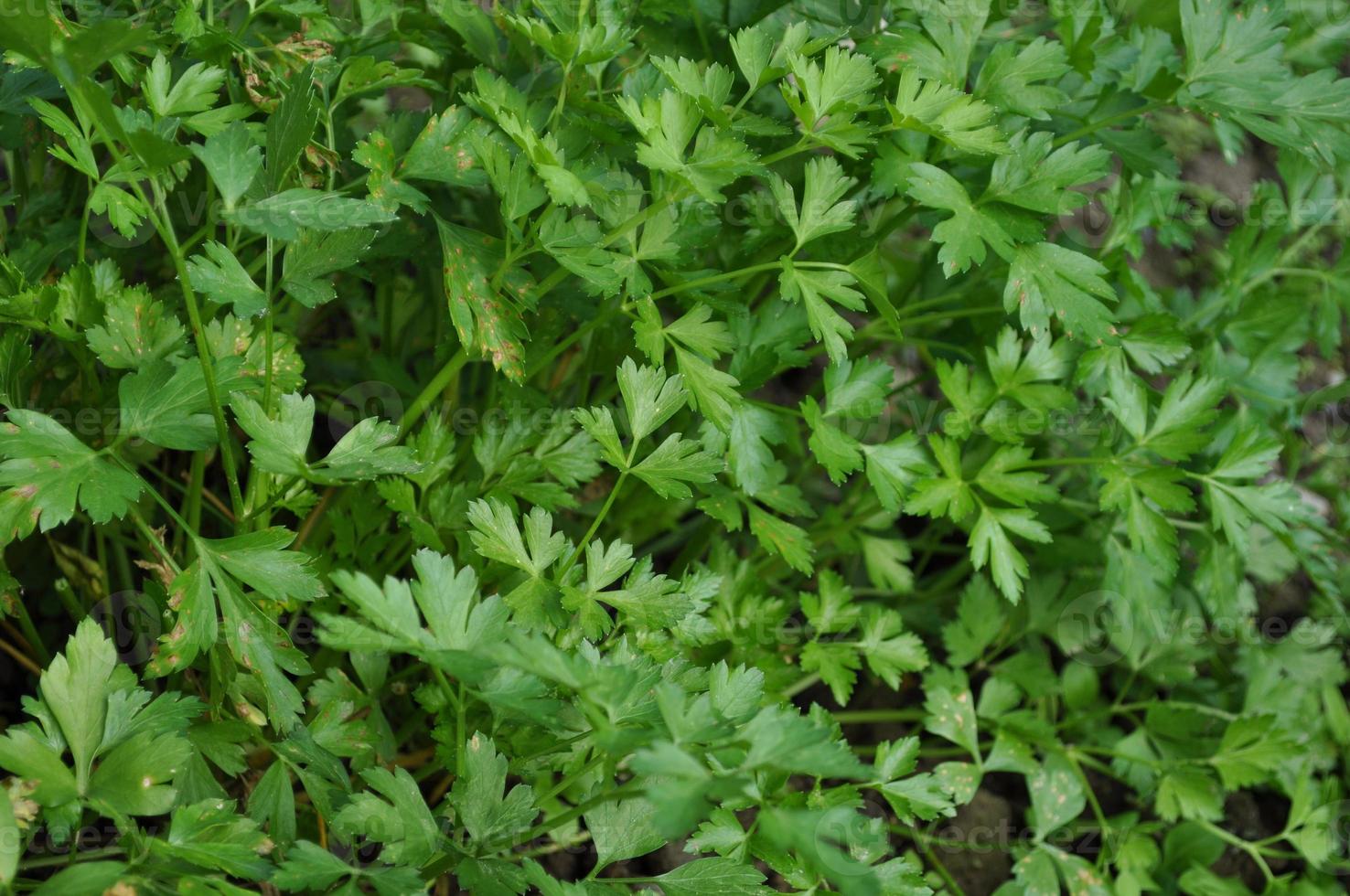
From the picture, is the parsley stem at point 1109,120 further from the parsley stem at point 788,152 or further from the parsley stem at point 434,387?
the parsley stem at point 434,387

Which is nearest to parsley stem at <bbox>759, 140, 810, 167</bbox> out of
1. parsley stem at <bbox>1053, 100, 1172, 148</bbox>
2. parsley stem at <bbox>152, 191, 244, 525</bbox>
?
parsley stem at <bbox>1053, 100, 1172, 148</bbox>

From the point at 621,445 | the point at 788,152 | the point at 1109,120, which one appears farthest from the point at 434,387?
the point at 1109,120

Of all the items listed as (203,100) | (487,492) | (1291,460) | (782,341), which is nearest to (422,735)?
(487,492)

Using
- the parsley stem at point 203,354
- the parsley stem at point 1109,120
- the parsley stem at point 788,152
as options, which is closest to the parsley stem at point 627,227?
the parsley stem at point 788,152

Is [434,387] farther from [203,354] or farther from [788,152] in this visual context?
[788,152]

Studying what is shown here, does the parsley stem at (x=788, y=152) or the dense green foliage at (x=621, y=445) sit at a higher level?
the parsley stem at (x=788, y=152)

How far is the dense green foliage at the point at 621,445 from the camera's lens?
1017 millimetres

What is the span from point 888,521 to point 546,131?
31.6 inches

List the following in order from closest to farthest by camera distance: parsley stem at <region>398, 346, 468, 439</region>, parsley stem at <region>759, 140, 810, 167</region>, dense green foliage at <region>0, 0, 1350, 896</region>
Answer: dense green foliage at <region>0, 0, 1350, 896</region>, parsley stem at <region>759, 140, 810, 167</region>, parsley stem at <region>398, 346, 468, 439</region>

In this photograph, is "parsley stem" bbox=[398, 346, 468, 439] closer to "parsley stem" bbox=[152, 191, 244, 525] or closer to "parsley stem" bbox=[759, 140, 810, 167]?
"parsley stem" bbox=[152, 191, 244, 525]

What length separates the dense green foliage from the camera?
1.02m

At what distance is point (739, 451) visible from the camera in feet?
4.35

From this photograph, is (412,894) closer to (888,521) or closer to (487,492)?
(487,492)

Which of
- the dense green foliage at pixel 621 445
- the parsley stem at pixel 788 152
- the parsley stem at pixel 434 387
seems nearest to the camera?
the dense green foliage at pixel 621 445
